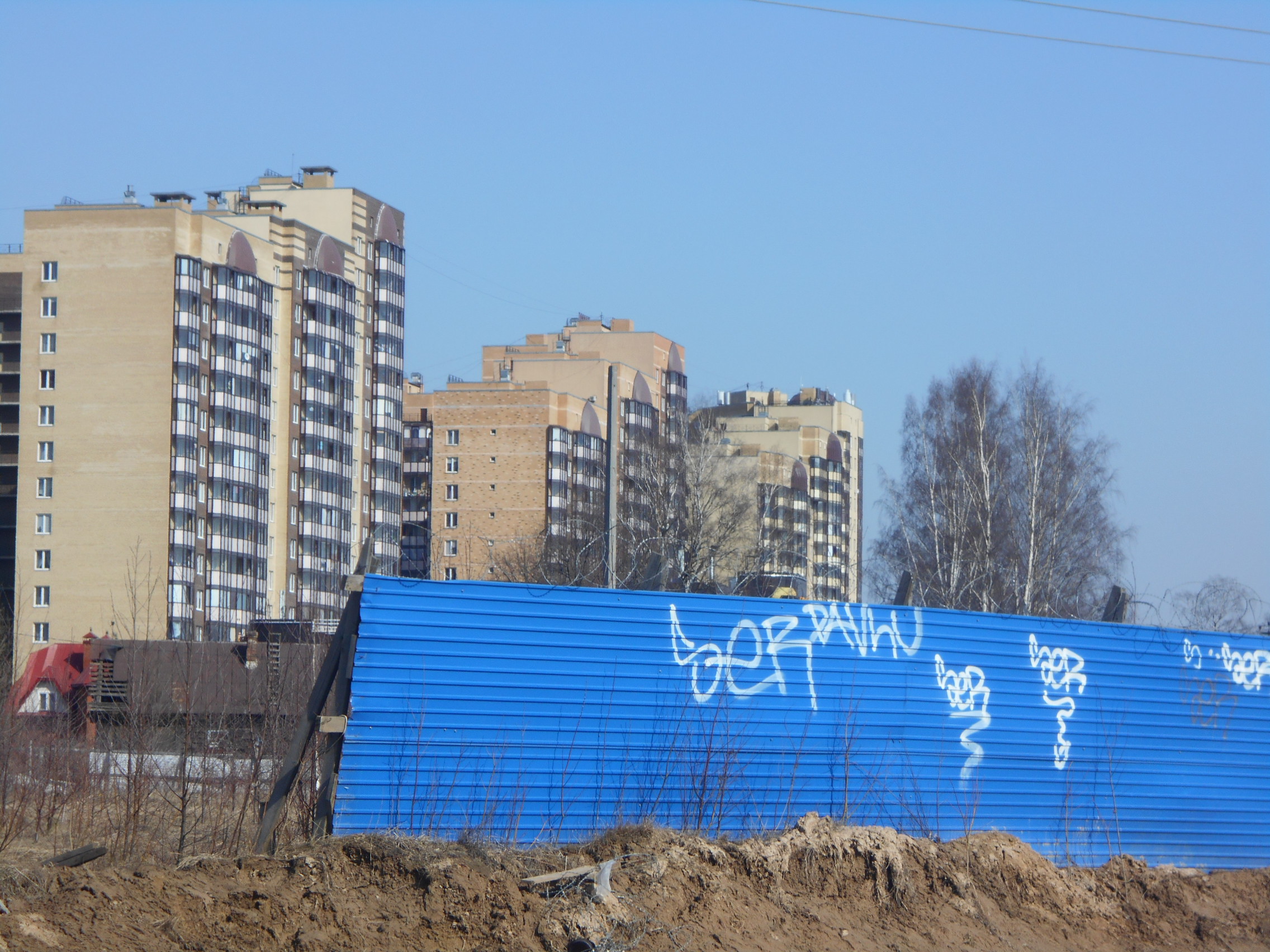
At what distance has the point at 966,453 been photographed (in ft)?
139

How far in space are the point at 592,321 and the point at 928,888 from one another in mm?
99600

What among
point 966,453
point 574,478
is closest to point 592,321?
point 574,478

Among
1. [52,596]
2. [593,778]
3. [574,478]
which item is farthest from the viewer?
[574,478]

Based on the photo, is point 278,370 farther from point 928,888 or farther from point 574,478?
point 928,888

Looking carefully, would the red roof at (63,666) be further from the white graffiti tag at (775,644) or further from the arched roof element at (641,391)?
the arched roof element at (641,391)

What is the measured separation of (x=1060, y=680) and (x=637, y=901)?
15.3ft

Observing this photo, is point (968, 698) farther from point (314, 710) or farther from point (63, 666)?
point (63, 666)

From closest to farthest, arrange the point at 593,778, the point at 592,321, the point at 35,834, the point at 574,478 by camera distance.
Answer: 1. the point at 593,778
2. the point at 35,834
3. the point at 574,478
4. the point at 592,321

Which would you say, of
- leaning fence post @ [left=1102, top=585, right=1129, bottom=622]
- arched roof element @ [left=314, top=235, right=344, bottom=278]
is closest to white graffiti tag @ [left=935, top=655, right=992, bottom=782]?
leaning fence post @ [left=1102, top=585, right=1129, bottom=622]

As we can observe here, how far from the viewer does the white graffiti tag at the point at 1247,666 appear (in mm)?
12164

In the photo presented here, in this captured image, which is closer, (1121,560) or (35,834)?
(35,834)

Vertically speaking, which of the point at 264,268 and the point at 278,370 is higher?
the point at 264,268

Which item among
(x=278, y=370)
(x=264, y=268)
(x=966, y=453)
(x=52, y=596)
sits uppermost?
(x=264, y=268)

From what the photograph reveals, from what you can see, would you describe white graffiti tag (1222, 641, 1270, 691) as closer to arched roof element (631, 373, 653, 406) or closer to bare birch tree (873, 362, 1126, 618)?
bare birch tree (873, 362, 1126, 618)
